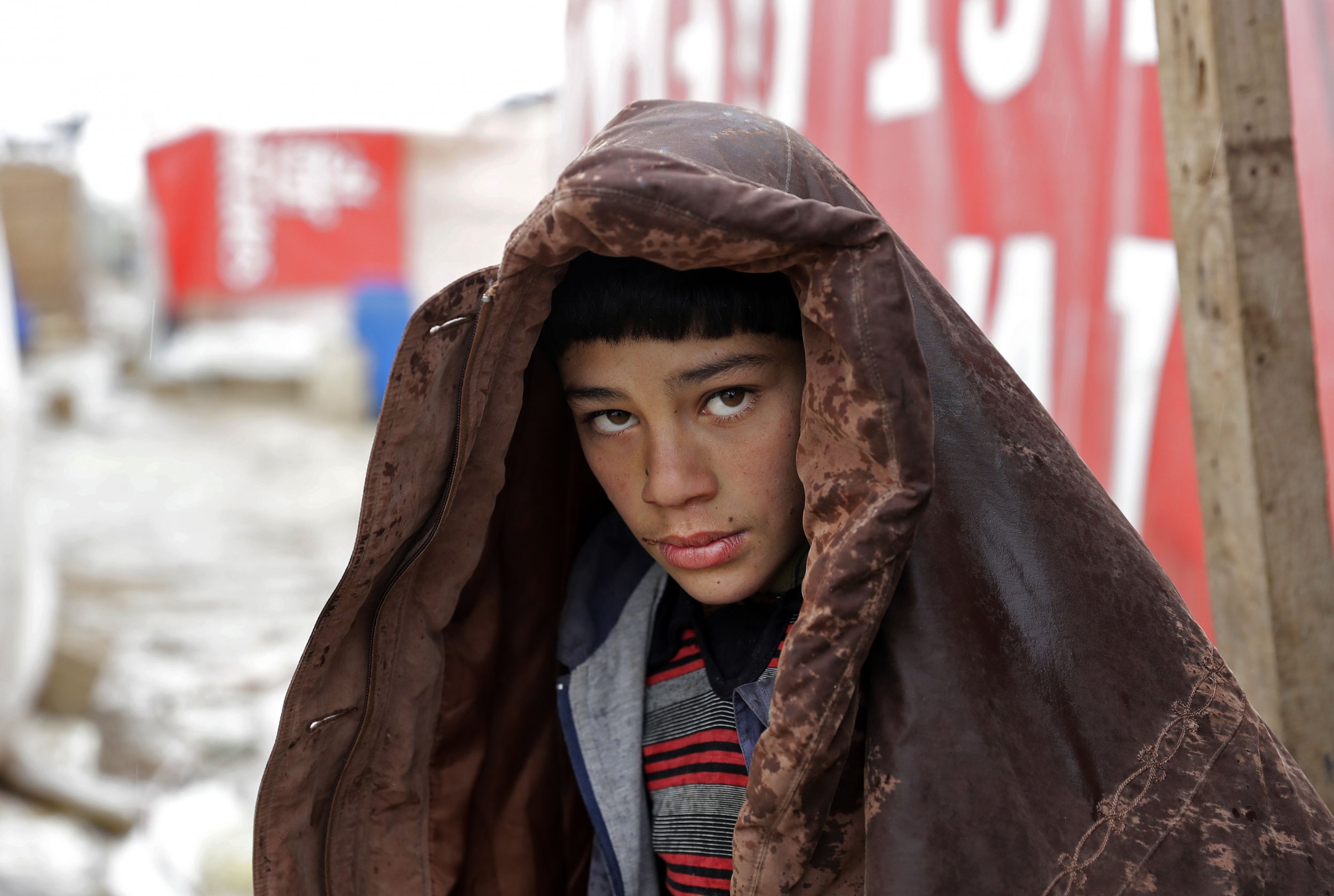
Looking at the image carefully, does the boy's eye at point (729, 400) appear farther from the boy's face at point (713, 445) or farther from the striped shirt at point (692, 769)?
the striped shirt at point (692, 769)

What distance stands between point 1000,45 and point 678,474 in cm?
139

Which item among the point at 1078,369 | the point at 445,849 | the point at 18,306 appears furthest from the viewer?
the point at 18,306

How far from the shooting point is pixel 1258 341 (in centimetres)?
127

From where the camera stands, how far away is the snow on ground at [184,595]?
11.5 feet

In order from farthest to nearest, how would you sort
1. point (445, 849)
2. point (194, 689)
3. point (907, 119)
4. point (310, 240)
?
point (310, 240) < point (194, 689) < point (907, 119) < point (445, 849)

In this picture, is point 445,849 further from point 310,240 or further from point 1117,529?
point 310,240

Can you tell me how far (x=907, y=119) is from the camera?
236 cm

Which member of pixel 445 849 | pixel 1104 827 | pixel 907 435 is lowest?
pixel 445 849

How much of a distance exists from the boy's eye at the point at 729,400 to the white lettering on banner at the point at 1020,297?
99 centimetres

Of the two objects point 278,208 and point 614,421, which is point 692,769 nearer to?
point 614,421

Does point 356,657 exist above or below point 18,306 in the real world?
below

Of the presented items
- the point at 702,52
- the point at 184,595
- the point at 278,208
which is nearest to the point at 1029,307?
the point at 702,52

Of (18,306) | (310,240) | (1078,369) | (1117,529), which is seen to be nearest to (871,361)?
(1117,529)

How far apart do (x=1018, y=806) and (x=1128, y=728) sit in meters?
0.13
